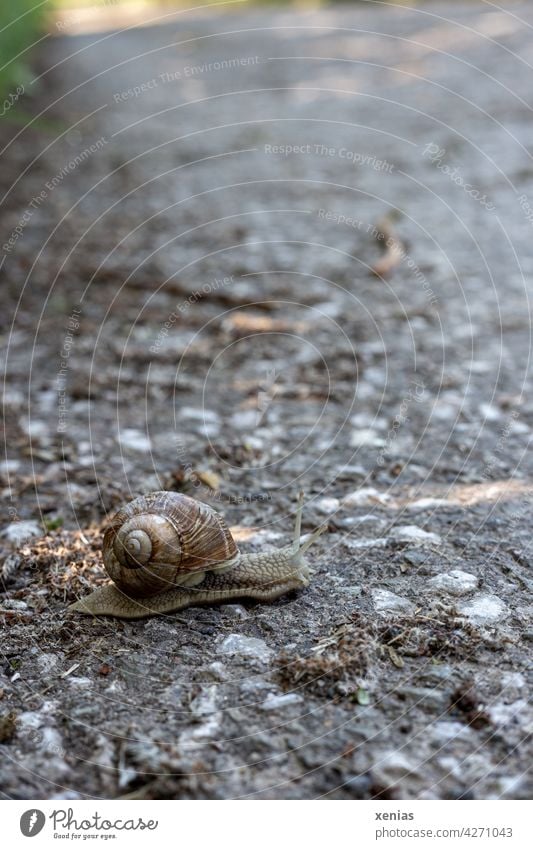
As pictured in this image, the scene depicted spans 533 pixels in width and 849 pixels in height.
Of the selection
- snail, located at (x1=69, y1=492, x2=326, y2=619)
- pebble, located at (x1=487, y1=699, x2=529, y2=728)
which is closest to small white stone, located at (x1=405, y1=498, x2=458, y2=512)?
snail, located at (x1=69, y1=492, x2=326, y2=619)

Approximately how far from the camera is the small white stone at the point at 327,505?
14.1 ft

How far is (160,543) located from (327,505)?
3.75 ft

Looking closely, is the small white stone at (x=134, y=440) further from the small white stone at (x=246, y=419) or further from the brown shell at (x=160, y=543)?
the brown shell at (x=160, y=543)

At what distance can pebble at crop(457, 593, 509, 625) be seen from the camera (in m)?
3.39

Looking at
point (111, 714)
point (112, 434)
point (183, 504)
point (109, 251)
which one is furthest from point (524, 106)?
point (111, 714)

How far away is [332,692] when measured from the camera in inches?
120

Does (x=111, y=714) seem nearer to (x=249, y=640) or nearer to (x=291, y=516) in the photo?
(x=249, y=640)

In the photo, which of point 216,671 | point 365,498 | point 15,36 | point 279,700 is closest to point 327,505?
point 365,498

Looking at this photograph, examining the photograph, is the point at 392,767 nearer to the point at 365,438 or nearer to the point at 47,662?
the point at 47,662

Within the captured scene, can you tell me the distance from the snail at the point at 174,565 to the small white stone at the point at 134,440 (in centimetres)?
152

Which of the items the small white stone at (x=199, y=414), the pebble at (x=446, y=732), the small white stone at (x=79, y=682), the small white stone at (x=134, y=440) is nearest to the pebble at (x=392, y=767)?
the pebble at (x=446, y=732)

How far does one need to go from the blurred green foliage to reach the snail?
25.2ft

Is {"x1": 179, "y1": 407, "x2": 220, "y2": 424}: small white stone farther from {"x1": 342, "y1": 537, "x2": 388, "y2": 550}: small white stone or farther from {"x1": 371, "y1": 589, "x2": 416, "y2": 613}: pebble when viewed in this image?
{"x1": 371, "y1": 589, "x2": 416, "y2": 613}: pebble
